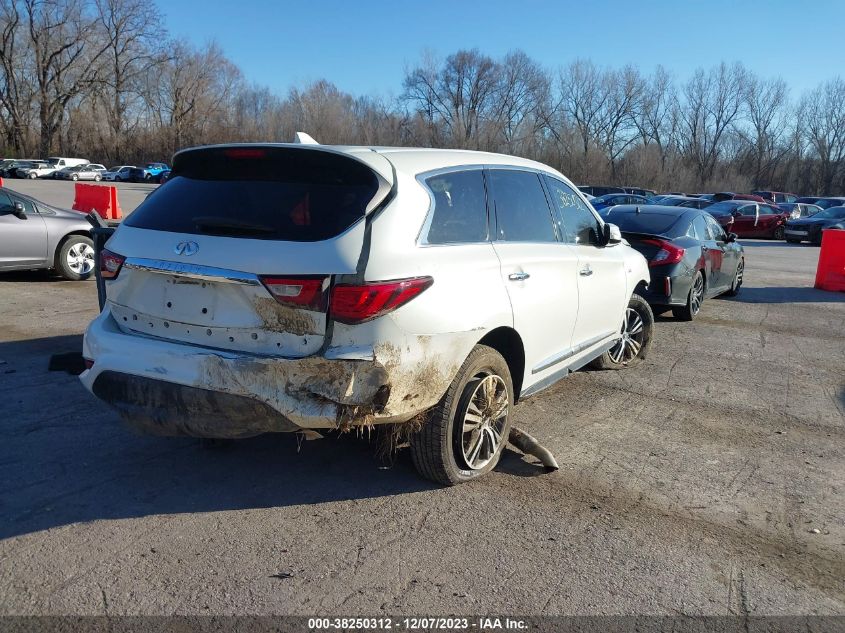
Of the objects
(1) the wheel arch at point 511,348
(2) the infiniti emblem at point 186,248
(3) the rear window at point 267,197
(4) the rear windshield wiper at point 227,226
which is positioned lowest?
(1) the wheel arch at point 511,348

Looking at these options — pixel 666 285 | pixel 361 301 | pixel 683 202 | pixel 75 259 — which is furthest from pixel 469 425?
pixel 683 202

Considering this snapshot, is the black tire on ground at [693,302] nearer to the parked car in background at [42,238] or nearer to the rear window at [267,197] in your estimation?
the rear window at [267,197]

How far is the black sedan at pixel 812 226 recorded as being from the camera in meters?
27.6

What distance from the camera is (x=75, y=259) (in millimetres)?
10852

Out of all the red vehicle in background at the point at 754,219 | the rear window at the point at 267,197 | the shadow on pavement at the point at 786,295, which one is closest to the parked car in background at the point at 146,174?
the red vehicle in background at the point at 754,219

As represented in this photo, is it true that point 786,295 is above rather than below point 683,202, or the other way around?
below

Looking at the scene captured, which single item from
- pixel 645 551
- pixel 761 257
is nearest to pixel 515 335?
pixel 645 551

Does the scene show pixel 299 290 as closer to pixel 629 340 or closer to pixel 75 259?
pixel 629 340

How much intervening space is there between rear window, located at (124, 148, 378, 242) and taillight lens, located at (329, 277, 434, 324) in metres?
0.30

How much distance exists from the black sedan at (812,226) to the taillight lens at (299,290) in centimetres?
2879

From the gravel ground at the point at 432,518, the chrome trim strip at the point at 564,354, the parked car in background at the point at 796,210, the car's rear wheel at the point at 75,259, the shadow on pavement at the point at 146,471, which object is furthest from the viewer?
the parked car in background at the point at 796,210

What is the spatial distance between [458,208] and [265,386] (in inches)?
60.2

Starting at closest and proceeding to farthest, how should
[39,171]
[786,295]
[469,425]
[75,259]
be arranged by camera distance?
[469,425]
[75,259]
[786,295]
[39,171]

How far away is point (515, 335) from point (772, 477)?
6.25ft
